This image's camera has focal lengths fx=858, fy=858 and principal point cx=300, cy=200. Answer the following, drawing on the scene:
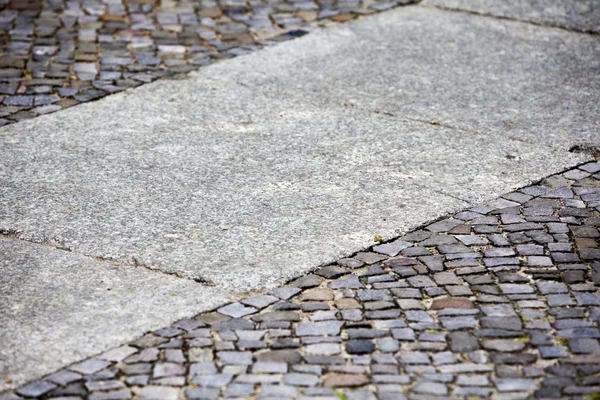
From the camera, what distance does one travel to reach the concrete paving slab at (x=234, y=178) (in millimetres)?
4418

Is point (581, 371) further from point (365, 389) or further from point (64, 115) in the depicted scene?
point (64, 115)

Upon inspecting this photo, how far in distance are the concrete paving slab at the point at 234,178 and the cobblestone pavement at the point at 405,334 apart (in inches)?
10.5

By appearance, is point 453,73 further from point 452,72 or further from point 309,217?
point 309,217

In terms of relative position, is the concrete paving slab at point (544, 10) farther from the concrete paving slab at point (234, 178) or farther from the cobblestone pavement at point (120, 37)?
the concrete paving slab at point (234, 178)

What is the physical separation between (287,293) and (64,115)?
275 centimetres

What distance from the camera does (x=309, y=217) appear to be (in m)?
4.69

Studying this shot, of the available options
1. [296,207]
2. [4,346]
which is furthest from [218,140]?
[4,346]

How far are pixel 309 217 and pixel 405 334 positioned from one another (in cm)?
117

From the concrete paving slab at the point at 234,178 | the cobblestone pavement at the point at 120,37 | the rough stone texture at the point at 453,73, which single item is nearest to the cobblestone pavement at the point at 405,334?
the concrete paving slab at the point at 234,178

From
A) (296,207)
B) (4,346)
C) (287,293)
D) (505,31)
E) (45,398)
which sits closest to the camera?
(45,398)

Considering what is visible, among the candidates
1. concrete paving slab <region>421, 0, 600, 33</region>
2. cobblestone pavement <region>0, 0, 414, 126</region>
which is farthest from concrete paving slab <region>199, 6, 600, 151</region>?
cobblestone pavement <region>0, 0, 414, 126</region>

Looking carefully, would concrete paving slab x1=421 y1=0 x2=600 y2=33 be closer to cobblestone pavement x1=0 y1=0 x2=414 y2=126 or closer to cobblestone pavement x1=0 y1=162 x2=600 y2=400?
cobblestone pavement x1=0 y1=0 x2=414 y2=126

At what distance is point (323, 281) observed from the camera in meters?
4.12

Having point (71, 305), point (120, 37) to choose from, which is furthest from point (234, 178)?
point (120, 37)
